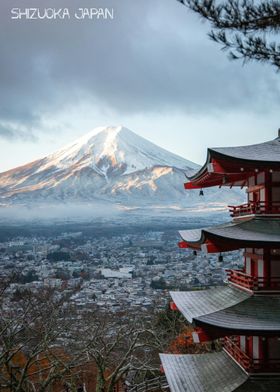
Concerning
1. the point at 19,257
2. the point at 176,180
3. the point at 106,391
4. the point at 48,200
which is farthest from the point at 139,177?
the point at 106,391

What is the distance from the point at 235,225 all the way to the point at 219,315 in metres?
1.50

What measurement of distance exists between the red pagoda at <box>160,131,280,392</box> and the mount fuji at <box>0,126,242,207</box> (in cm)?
6012

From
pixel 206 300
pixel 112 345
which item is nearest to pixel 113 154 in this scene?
pixel 112 345

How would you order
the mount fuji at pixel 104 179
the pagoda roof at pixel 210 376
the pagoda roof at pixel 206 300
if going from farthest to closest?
the mount fuji at pixel 104 179, the pagoda roof at pixel 206 300, the pagoda roof at pixel 210 376

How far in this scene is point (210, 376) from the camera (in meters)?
8.75

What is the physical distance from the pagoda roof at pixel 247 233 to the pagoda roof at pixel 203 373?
2110mm

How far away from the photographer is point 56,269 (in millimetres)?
39938

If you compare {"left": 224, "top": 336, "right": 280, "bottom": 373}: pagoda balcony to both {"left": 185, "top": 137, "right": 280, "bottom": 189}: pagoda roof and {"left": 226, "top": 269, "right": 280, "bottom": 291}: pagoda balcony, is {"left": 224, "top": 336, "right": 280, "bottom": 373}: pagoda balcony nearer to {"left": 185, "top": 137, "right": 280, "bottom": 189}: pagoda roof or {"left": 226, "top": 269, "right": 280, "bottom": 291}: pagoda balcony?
{"left": 226, "top": 269, "right": 280, "bottom": 291}: pagoda balcony

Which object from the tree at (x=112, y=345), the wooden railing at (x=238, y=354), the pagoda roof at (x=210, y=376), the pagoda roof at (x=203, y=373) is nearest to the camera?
the pagoda roof at (x=210, y=376)

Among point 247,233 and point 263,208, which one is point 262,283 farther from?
point 263,208

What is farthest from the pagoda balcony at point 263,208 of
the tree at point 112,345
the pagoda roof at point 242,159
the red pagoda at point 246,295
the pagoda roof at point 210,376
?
the tree at point 112,345

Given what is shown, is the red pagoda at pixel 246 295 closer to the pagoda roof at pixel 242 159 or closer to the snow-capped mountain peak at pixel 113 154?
the pagoda roof at pixel 242 159

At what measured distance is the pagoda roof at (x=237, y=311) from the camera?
23.9ft

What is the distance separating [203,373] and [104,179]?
6670 centimetres
